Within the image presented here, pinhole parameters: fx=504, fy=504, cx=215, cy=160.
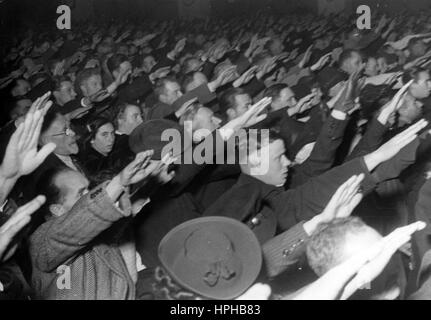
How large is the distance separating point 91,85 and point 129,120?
12.5 inches

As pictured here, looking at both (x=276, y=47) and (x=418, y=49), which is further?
(x=276, y=47)

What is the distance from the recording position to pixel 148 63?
2.32 metres

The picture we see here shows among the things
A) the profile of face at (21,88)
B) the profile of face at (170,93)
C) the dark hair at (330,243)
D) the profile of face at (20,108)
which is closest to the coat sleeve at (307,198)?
the dark hair at (330,243)

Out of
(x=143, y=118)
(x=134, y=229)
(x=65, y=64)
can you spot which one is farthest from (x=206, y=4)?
(x=134, y=229)

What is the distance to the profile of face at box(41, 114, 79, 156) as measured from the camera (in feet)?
5.16

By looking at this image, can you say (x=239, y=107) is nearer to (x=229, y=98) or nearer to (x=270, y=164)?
(x=229, y=98)

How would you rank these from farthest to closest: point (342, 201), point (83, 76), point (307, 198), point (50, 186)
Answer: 1. point (83, 76)
2. point (307, 198)
3. point (50, 186)
4. point (342, 201)

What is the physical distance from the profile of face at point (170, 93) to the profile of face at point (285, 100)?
1.32 ft

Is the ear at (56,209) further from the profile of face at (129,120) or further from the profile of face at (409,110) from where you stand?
the profile of face at (409,110)

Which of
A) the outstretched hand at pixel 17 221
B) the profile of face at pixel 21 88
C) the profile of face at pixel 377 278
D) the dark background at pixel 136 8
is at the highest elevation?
the dark background at pixel 136 8

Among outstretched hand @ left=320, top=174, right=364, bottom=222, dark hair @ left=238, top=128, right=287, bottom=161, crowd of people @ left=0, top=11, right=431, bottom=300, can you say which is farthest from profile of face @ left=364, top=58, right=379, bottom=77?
outstretched hand @ left=320, top=174, right=364, bottom=222

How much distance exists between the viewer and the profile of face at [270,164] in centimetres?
143

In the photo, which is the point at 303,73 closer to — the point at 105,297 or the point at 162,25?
the point at 162,25

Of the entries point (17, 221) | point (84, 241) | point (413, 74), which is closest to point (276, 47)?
point (413, 74)
